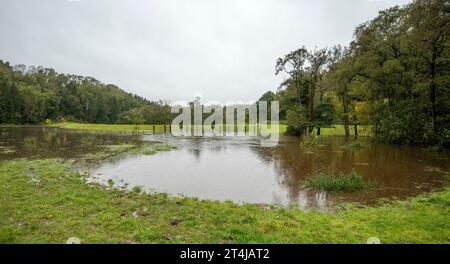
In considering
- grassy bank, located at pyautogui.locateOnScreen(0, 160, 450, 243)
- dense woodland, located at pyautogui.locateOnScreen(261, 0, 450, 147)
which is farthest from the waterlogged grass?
dense woodland, located at pyautogui.locateOnScreen(261, 0, 450, 147)

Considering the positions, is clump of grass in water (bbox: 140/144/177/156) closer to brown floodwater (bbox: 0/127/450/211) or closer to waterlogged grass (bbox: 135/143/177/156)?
waterlogged grass (bbox: 135/143/177/156)

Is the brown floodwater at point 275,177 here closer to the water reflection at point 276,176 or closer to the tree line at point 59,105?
the water reflection at point 276,176

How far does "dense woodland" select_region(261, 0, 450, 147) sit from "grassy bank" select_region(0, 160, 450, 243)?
50.4ft

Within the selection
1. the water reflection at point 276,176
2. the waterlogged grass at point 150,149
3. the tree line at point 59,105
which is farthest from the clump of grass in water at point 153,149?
the tree line at point 59,105

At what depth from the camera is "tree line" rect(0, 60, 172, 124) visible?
212ft

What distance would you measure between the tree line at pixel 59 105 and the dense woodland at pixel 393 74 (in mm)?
35682

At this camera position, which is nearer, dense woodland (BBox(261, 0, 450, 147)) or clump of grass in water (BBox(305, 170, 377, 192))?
clump of grass in water (BBox(305, 170, 377, 192))

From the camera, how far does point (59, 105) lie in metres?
92.9

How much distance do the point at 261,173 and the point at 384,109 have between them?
2046cm

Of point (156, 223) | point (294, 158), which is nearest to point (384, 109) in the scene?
point (294, 158)

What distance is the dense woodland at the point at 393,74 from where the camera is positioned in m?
18.4

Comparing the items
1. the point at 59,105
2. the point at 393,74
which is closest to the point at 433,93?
the point at 393,74

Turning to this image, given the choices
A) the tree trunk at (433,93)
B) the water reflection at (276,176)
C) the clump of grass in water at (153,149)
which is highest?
the tree trunk at (433,93)

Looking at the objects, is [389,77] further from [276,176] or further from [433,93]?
[276,176]
